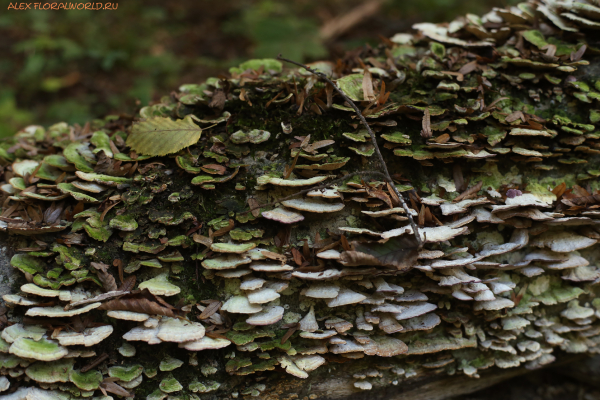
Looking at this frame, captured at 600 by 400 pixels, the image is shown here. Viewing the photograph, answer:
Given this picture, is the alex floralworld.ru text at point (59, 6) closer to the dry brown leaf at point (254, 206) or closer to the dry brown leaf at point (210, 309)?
the dry brown leaf at point (254, 206)

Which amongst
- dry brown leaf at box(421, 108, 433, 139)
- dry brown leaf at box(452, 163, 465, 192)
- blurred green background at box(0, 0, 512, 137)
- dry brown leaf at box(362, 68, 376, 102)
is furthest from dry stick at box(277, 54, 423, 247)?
blurred green background at box(0, 0, 512, 137)

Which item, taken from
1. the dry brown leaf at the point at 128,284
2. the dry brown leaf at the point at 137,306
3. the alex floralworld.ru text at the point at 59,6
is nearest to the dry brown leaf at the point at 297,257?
the dry brown leaf at the point at 137,306

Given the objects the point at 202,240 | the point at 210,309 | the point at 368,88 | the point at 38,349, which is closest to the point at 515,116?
the point at 368,88

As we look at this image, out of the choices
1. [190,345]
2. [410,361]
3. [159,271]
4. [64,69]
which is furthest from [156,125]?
[64,69]

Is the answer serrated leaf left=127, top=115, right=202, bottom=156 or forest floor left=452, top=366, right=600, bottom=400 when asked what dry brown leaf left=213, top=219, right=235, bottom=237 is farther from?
forest floor left=452, top=366, right=600, bottom=400

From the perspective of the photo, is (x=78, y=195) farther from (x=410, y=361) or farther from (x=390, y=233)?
(x=410, y=361)

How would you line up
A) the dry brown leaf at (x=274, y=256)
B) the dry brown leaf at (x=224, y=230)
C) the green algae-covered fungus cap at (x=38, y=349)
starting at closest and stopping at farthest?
the green algae-covered fungus cap at (x=38, y=349)
the dry brown leaf at (x=274, y=256)
the dry brown leaf at (x=224, y=230)
